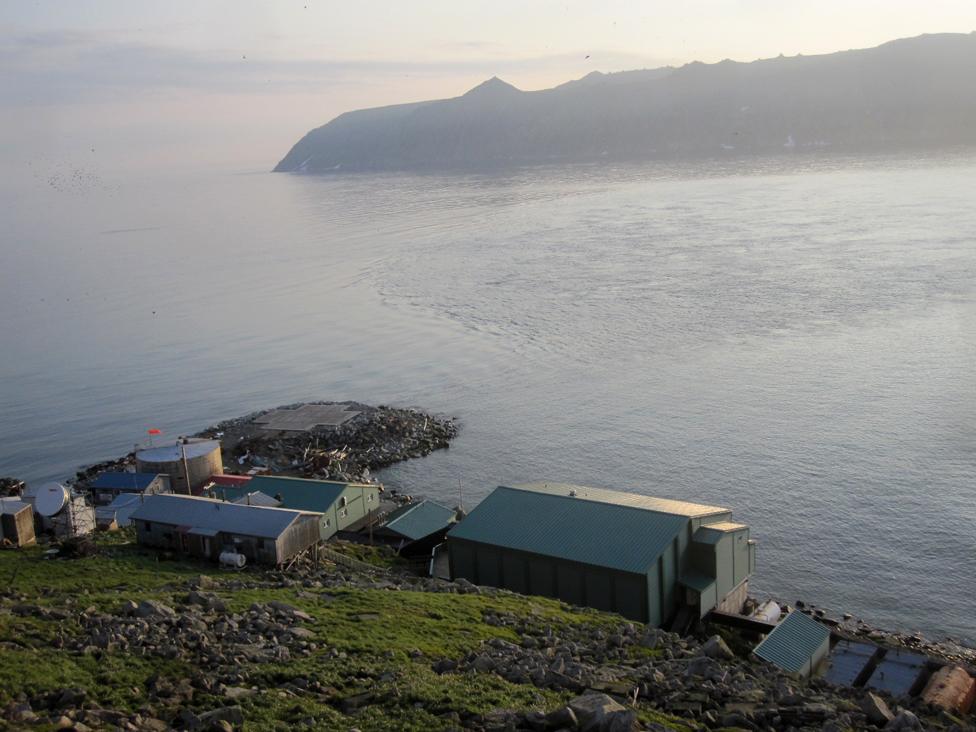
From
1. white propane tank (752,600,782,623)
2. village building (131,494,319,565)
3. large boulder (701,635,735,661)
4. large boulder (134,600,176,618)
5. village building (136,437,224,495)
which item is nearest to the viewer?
large boulder (134,600,176,618)

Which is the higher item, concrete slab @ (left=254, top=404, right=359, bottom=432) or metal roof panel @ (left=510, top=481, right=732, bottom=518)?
metal roof panel @ (left=510, top=481, right=732, bottom=518)

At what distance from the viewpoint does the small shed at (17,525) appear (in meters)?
16.4

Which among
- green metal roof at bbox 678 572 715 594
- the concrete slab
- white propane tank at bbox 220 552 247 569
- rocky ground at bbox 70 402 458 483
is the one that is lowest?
rocky ground at bbox 70 402 458 483

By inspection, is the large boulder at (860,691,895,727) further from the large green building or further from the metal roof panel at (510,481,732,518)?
the metal roof panel at (510,481,732,518)

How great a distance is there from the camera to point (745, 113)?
456 ft

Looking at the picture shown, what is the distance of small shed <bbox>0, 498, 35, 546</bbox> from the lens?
16.4 m

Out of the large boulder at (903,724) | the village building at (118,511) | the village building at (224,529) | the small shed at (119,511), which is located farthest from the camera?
the small shed at (119,511)

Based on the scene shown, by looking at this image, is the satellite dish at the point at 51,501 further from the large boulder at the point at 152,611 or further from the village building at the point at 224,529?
the large boulder at the point at 152,611

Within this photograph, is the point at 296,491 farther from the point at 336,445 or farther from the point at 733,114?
the point at 733,114

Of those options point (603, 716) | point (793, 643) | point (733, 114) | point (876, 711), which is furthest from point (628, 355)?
point (733, 114)

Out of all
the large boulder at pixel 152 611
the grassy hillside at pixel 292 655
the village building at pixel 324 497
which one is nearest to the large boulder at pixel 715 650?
the grassy hillside at pixel 292 655

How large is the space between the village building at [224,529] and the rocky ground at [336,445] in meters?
8.11

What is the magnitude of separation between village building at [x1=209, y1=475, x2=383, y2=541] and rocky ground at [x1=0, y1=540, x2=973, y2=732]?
494 centimetres

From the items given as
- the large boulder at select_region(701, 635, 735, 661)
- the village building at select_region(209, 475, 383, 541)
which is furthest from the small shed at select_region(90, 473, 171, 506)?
the large boulder at select_region(701, 635, 735, 661)
